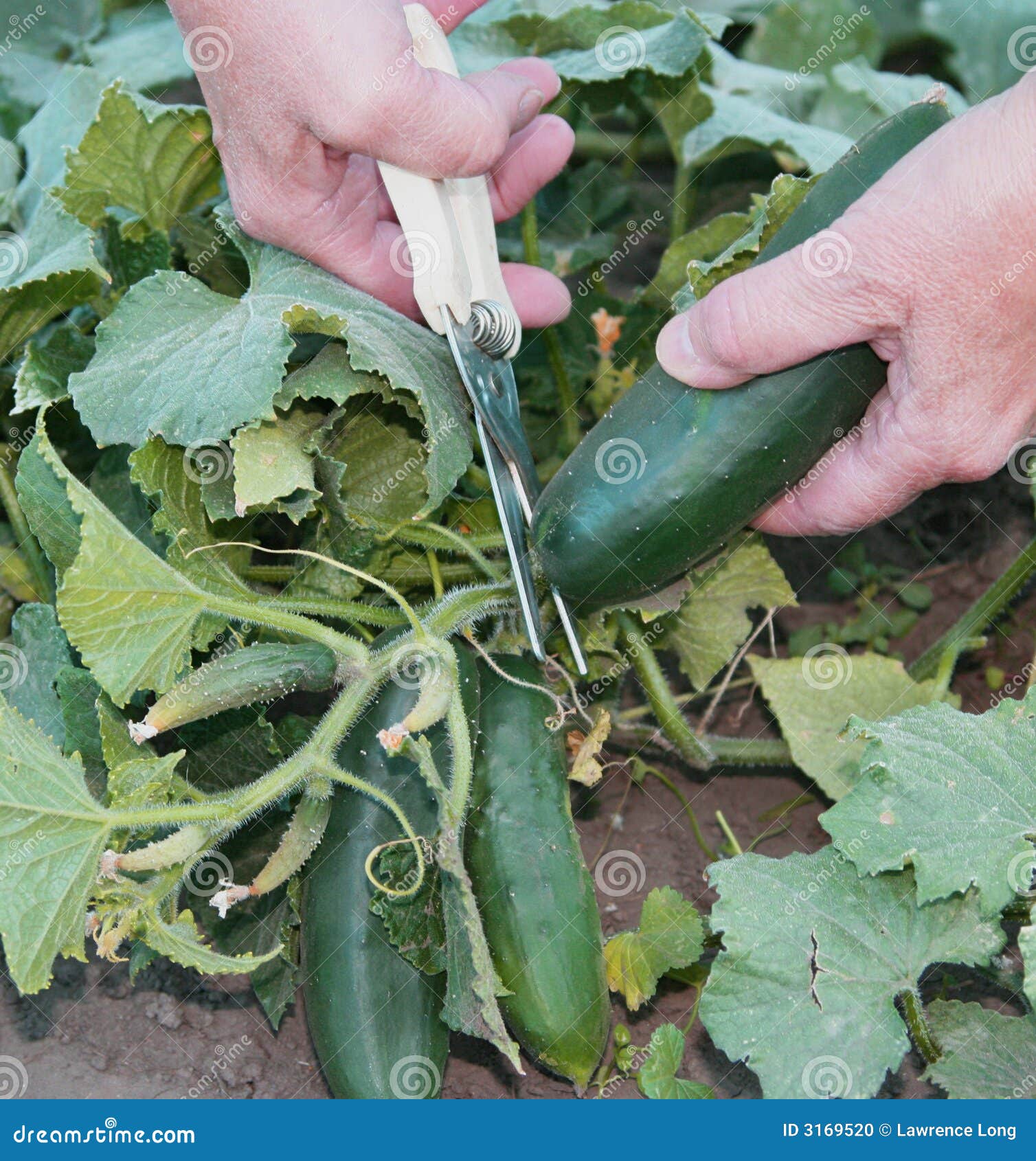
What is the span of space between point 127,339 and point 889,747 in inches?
56.6

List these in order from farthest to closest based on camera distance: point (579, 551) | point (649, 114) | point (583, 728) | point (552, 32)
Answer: point (649, 114) < point (552, 32) < point (583, 728) < point (579, 551)

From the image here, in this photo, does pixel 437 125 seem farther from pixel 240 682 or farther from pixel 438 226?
pixel 240 682

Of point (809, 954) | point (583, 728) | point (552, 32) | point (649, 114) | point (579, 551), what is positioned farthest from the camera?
point (649, 114)

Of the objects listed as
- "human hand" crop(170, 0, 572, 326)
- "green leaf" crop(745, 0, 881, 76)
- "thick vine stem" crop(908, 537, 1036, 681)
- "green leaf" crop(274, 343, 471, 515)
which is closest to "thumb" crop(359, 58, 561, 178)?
"human hand" crop(170, 0, 572, 326)

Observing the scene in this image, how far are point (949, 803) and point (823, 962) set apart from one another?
306 millimetres

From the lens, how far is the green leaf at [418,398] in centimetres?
204

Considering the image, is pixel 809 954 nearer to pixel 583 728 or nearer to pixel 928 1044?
pixel 928 1044

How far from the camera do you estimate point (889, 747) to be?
1.92 metres

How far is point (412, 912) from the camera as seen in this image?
6.67ft

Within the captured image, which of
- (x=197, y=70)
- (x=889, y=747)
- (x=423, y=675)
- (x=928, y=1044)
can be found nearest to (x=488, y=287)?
(x=197, y=70)

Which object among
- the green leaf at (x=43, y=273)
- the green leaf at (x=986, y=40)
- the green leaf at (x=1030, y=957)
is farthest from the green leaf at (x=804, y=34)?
the green leaf at (x=1030, y=957)

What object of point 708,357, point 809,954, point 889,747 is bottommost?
point 809,954

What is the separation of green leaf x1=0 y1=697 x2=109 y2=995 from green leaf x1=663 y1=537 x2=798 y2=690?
1.25 meters

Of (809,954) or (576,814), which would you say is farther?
(576,814)
